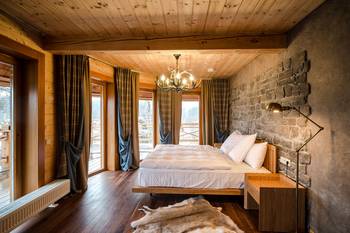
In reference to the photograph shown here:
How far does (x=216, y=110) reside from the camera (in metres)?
5.91

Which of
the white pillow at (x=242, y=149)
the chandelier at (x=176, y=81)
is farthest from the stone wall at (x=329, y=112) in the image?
the chandelier at (x=176, y=81)

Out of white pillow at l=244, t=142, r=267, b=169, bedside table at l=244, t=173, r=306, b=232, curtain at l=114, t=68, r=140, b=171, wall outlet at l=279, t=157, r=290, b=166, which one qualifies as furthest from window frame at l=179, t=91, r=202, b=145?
bedside table at l=244, t=173, r=306, b=232

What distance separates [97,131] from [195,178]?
269 cm

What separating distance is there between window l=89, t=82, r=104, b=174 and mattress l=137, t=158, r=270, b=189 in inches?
77.6

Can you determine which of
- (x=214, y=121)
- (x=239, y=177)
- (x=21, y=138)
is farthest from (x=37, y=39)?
(x=214, y=121)

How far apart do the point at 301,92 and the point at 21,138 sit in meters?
3.76

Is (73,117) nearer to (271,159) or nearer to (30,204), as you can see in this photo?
(30,204)

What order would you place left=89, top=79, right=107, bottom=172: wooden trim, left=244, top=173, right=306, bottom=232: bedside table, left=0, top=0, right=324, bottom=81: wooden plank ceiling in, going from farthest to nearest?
left=89, top=79, right=107, bottom=172: wooden trim
left=244, top=173, right=306, bottom=232: bedside table
left=0, top=0, right=324, bottom=81: wooden plank ceiling

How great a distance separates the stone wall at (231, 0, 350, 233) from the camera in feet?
5.70

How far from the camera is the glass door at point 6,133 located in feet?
8.47

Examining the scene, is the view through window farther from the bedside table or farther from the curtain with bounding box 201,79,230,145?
the curtain with bounding box 201,79,230,145

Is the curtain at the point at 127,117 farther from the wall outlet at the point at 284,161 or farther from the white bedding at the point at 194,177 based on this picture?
the wall outlet at the point at 284,161

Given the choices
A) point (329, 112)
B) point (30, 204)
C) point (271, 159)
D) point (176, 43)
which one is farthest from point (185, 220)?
point (176, 43)

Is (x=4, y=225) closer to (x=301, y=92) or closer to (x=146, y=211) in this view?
(x=146, y=211)
